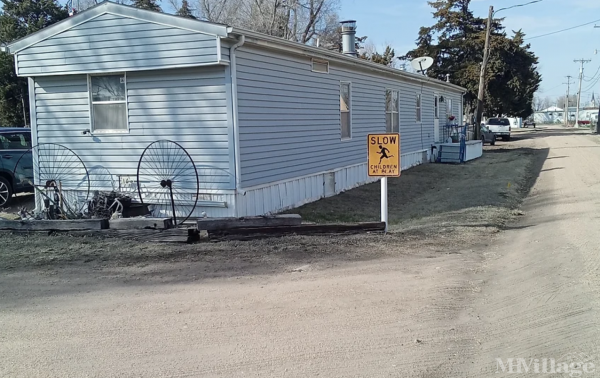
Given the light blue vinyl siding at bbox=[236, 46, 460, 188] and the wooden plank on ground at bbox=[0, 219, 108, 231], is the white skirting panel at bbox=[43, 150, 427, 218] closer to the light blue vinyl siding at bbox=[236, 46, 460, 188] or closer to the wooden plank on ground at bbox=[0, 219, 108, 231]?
the light blue vinyl siding at bbox=[236, 46, 460, 188]

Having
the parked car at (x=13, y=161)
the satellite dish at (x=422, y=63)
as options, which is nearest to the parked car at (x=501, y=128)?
the satellite dish at (x=422, y=63)

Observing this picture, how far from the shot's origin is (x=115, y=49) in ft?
33.2

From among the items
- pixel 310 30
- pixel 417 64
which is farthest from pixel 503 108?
pixel 417 64

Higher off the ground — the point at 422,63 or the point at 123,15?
the point at 422,63

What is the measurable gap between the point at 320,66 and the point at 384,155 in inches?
205

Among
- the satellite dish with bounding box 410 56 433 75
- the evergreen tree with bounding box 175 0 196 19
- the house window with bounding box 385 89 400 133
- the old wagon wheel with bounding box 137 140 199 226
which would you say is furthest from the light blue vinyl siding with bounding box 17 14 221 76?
the evergreen tree with bounding box 175 0 196 19

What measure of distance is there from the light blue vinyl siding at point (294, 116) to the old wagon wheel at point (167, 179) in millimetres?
1081

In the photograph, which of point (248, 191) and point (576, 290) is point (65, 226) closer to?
point (248, 191)

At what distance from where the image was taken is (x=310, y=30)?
123 ft

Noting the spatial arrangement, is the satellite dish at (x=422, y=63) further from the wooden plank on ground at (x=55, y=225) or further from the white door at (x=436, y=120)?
the wooden plank on ground at (x=55, y=225)

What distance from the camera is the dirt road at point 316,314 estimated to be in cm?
406

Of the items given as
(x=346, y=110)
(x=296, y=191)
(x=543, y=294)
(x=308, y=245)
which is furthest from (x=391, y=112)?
(x=543, y=294)

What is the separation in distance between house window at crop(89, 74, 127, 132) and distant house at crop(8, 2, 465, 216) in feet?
0.07

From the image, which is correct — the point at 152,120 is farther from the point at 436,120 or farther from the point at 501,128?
the point at 501,128
